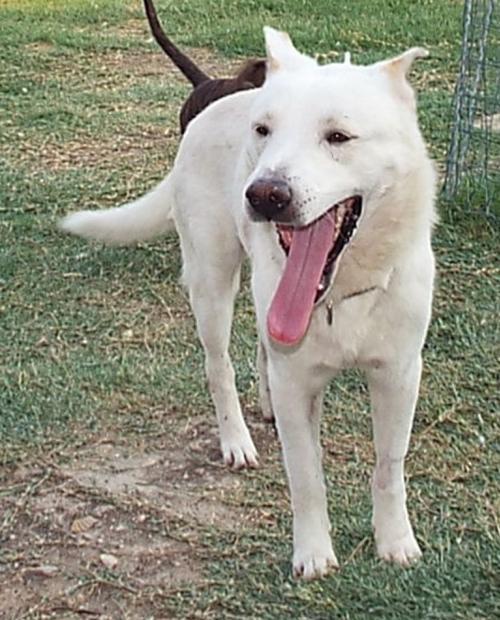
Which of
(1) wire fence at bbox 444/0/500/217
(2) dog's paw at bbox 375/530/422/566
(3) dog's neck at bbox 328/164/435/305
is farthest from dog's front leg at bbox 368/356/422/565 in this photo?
(1) wire fence at bbox 444/0/500/217

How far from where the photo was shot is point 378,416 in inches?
126

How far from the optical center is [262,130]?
2.85m

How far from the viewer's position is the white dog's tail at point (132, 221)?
174 inches

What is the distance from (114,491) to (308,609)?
33.1 inches

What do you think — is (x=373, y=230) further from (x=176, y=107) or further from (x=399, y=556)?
(x=176, y=107)

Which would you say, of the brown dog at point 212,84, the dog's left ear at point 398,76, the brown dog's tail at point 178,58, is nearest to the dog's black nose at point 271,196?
the dog's left ear at point 398,76

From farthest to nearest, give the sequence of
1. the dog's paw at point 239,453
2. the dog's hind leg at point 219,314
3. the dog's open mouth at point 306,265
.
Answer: the dog's paw at point 239,453 < the dog's hind leg at point 219,314 < the dog's open mouth at point 306,265

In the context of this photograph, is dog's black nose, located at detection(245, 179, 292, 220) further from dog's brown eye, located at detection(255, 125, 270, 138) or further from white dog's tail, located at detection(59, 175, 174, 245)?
white dog's tail, located at detection(59, 175, 174, 245)

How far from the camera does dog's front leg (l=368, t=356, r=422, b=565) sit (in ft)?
10.3

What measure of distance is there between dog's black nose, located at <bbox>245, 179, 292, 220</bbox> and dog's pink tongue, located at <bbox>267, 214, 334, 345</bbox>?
15 centimetres

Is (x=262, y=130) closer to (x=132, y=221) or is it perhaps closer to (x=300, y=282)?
(x=300, y=282)

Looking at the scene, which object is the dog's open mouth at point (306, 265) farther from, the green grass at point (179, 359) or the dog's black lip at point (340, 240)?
the green grass at point (179, 359)

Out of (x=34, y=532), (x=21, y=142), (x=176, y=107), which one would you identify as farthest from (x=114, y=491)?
(x=176, y=107)

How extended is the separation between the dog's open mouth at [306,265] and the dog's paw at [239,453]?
952 millimetres
